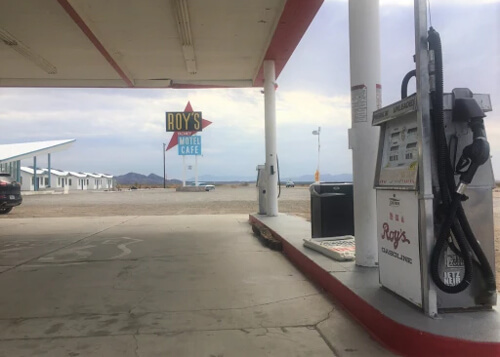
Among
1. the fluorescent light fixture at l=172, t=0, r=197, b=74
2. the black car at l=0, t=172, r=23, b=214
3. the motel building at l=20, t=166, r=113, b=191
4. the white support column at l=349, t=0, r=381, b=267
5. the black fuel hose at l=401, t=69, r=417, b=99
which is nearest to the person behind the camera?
the black fuel hose at l=401, t=69, r=417, b=99

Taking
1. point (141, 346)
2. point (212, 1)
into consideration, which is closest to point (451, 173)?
point (141, 346)

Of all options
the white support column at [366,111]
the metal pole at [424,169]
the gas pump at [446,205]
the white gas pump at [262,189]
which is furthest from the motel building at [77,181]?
the metal pole at [424,169]

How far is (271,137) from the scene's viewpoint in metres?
12.0

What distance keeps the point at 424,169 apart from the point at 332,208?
342cm

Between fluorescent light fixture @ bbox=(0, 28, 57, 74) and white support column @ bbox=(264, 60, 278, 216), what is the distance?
20.4ft

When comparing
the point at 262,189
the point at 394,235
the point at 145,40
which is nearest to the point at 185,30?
the point at 145,40

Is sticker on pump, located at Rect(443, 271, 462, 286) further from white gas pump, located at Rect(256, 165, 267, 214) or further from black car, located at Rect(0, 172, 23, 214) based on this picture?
black car, located at Rect(0, 172, 23, 214)

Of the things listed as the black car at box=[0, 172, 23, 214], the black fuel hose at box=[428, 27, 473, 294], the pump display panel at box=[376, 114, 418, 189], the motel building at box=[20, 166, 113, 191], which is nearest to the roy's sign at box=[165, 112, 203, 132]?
the black car at box=[0, 172, 23, 214]

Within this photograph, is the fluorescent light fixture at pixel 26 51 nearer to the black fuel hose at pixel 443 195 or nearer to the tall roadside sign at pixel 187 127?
the black fuel hose at pixel 443 195

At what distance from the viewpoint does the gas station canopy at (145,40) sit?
8.41 metres

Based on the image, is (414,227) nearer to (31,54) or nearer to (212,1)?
(212,1)

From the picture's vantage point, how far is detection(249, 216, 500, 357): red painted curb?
9.56 ft

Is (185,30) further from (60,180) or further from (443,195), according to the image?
(60,180)

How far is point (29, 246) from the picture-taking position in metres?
8.94
